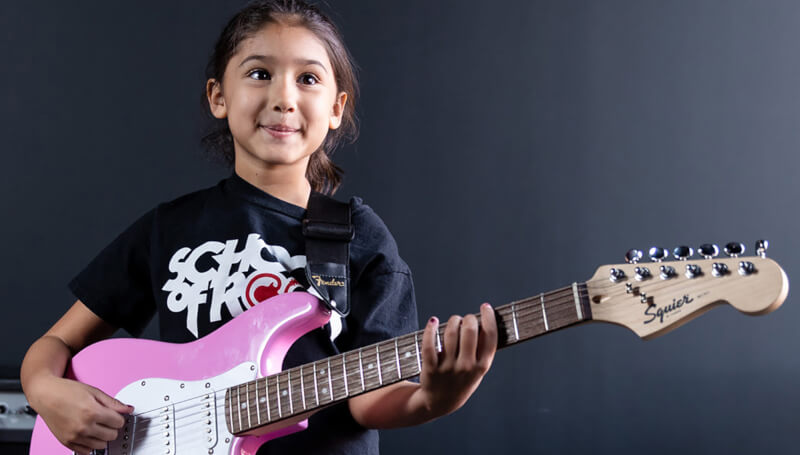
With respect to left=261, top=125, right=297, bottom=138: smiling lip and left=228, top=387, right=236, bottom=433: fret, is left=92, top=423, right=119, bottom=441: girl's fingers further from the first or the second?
left=261, top=125, right=297, bottom=138: smiling lip

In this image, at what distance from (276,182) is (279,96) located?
13cm

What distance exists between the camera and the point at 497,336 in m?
0.76

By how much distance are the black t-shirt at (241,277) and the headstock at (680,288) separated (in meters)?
0.36

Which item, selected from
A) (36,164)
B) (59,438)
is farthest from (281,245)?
(36,164)

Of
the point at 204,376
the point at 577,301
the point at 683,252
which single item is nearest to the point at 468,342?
the point at 577,301

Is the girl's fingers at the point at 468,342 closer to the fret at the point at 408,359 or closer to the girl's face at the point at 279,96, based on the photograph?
the fret at the point at 408,359

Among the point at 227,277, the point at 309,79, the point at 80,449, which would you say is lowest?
the point at 80,449

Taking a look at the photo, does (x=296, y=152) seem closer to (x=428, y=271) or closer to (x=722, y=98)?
(x=428, y=271)

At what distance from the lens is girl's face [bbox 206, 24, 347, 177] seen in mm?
1040

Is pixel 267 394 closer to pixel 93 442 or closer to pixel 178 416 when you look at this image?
pixel 178 416

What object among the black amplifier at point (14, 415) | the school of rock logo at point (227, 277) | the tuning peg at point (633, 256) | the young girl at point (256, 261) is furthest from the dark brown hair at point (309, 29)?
the black amplifier at point (14, 415)

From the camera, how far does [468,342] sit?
769 millimetres

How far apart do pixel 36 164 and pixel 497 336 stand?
4.90 feet

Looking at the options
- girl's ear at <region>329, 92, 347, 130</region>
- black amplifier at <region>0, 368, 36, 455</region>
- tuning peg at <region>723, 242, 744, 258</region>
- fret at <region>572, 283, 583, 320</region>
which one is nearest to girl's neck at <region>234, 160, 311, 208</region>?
girl's ear at <region>329, 92, 347, 130</region>
